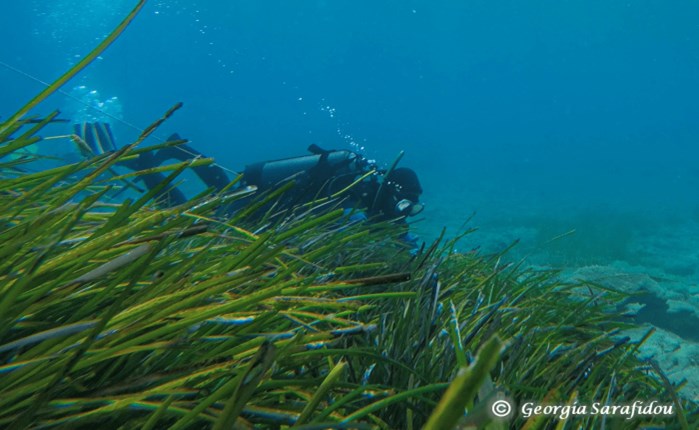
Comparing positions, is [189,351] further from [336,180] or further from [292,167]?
[292,167]

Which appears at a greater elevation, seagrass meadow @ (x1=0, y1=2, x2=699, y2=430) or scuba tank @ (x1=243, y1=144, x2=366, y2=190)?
scuba tank @ (x1=243, y1=144, x2=366, y2=190)

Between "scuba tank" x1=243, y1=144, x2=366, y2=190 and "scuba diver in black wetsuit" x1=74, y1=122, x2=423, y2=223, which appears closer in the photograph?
"scuba diver in black wetsuit" x1=74, y1=122, x2=423, y2=223

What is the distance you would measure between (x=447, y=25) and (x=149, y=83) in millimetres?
88099

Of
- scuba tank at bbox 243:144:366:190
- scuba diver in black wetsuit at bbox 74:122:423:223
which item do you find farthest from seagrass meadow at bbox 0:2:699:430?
scuba tank at bbox 243:144:366:190

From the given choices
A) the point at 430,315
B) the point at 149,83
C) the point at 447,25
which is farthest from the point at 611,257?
the point at 149,83

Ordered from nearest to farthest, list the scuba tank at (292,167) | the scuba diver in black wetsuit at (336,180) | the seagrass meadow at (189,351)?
the seagrass meadow at (189,351) < the scuba diver in black wetsuit at (336,180) < the scuba tank at (292,167)

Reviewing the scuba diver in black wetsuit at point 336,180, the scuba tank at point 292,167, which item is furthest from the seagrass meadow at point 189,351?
the scuba tank at point 292,167

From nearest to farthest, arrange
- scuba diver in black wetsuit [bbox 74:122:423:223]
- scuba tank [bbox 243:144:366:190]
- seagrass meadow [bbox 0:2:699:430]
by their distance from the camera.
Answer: seagrass meadow [bbox 0:2:699:430] < scuba diver in black wetsuit [bbox 74:122:423:223] < scuba tank [bbox 243:144:366:190]

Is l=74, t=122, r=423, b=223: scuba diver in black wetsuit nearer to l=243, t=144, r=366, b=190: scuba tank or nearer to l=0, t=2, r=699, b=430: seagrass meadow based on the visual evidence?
l=243, t=144, r=366, b=190: scuba tank

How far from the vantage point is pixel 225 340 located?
87cm

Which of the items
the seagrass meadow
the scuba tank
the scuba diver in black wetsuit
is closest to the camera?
the seagrass meadow

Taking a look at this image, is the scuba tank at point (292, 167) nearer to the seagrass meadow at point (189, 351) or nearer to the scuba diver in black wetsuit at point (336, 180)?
the scuba diver in black wetsuit at point (336, 180)

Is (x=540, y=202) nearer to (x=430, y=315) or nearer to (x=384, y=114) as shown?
(x=430, y=315)

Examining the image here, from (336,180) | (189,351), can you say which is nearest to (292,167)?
(336,180)
